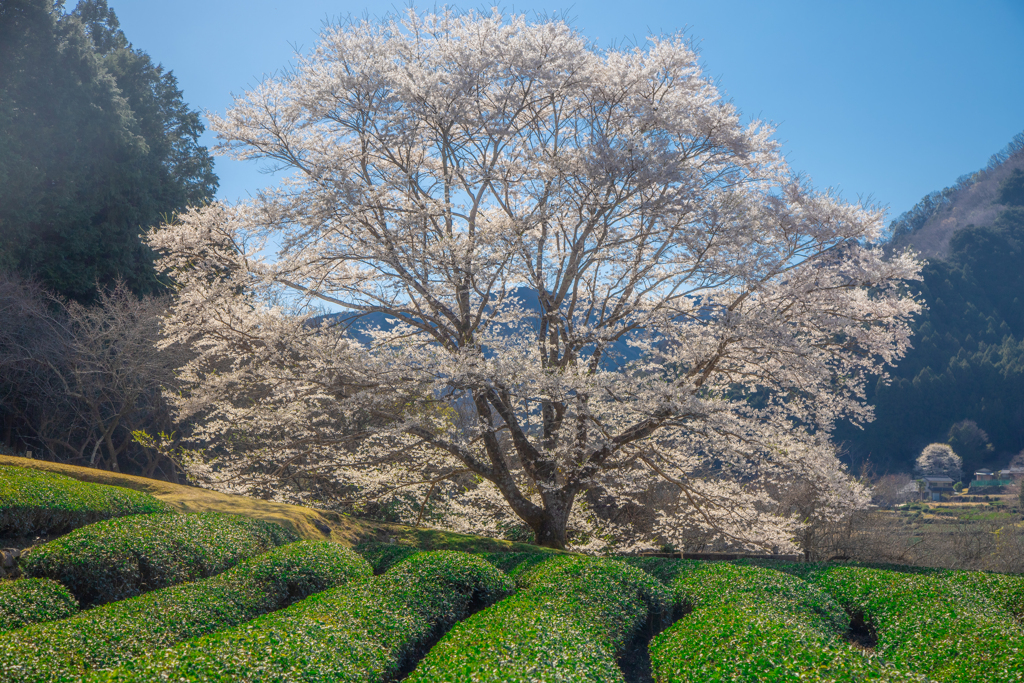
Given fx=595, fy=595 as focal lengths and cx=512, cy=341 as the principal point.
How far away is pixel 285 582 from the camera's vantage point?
6.53 metres

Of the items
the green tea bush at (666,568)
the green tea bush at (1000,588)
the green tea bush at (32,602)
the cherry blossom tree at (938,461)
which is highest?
the green tea bush at (32,602)

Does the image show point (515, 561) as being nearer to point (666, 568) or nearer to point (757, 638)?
point (666, 568)

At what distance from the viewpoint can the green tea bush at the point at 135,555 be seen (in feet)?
18.5

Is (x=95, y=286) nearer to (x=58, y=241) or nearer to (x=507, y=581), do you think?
(x=58, y=241)

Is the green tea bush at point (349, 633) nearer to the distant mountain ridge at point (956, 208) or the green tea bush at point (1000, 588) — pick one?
the green tea bush at point (1000, 588)

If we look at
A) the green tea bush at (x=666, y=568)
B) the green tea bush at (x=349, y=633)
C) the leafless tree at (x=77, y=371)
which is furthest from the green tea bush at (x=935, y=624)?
the leafless tree at (x=77, y=371)

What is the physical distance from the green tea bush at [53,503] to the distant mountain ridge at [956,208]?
48.9m

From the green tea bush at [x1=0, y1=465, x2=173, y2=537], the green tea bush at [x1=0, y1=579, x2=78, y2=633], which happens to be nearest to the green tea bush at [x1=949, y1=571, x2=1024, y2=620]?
the green tea bush at [x1=0, y1=579, x2=78, y2=633]

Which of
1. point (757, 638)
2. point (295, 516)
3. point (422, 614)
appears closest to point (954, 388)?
point (757, 638)

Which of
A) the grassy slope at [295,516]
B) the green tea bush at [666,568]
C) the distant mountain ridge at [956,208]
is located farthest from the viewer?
the distant mountain ridge at [956,208]

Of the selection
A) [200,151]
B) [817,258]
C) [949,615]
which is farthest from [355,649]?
[200,151]

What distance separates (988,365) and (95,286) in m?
44.1

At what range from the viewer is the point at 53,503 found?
6555 mm

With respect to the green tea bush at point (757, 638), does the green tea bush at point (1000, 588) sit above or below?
below
